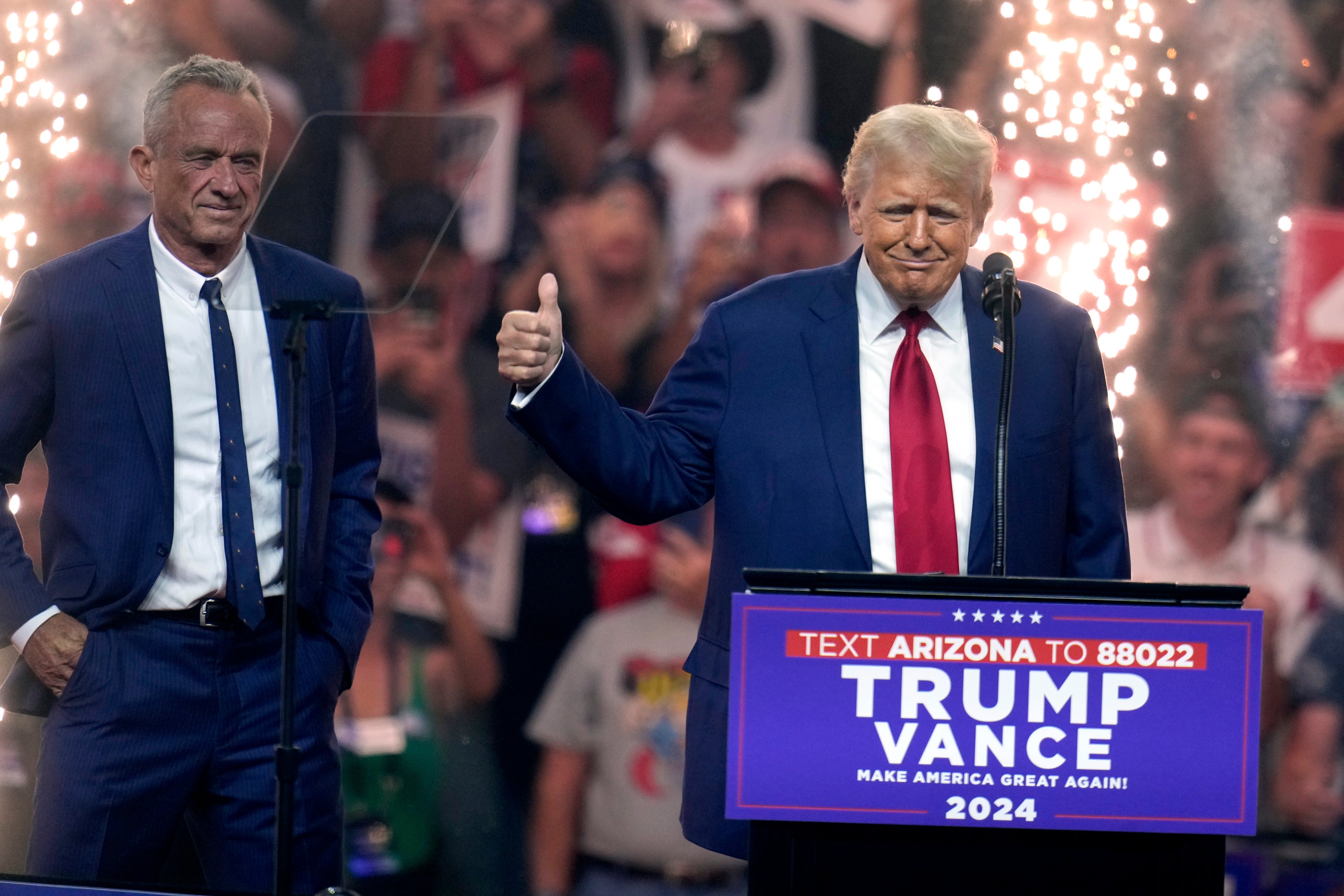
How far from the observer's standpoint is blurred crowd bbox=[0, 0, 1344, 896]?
11.3ft

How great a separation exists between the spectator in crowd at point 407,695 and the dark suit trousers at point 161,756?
143 centimetres

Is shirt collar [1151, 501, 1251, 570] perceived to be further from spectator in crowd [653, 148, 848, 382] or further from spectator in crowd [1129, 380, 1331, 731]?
spectator in crowd [653, 148, 848, 382]

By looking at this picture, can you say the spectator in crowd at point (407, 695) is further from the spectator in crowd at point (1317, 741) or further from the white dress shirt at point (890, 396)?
the spectator in crowd at point (1317, 741)

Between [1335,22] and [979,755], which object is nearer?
[979,755]

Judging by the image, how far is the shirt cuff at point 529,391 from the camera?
76.5 inches

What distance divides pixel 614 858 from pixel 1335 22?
106 inches

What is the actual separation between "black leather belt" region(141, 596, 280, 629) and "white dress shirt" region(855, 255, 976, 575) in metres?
0.94

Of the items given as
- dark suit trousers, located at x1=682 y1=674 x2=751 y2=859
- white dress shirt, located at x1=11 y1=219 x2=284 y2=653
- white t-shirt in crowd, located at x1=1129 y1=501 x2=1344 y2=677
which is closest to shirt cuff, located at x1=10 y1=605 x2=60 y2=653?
white dress shirt, located at x1=11 y1=219 x2=284 y2=653

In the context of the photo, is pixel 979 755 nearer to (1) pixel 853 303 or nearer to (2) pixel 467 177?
(1) pixel 853 303

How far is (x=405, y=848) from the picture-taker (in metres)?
3.61

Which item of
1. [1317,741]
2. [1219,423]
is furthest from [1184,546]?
[1317,741]

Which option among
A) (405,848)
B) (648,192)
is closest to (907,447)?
(648,192)

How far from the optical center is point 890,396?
2049 millimetres

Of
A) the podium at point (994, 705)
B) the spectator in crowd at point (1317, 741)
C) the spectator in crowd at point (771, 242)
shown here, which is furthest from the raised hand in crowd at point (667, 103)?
the podium at point (994, 705)
